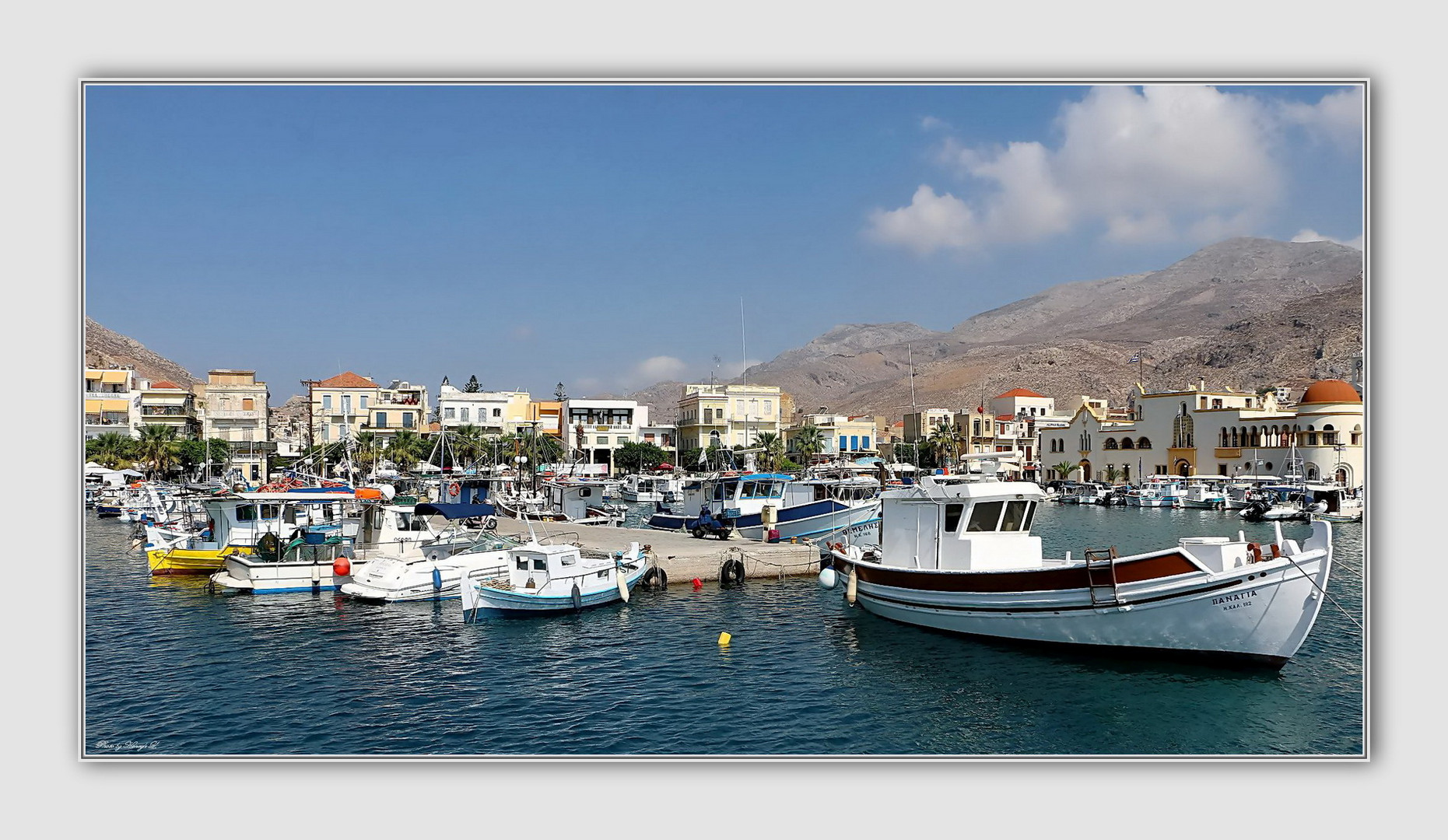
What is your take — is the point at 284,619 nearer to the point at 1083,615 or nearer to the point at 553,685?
the point at 553,685

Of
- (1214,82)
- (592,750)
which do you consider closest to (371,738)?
(592,750)

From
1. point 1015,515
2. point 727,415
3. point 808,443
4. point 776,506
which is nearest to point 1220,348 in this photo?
point 727,415

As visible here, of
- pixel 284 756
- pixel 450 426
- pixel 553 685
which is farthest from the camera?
pixel 450 426

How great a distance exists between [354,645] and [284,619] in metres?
3.53

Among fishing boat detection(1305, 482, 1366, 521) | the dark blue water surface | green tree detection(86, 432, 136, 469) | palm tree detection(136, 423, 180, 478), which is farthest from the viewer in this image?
palm tree detection(136, 423, 180, 478)

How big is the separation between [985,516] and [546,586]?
9743 millimetres

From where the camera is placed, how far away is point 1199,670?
1552 centimetres

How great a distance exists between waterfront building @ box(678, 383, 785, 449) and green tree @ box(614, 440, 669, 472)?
174 inches

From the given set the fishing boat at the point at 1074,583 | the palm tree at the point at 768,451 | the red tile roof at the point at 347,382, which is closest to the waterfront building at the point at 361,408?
the red tile roof at the point at 347,382

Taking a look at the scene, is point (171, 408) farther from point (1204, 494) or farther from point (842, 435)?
point (1204, 494)

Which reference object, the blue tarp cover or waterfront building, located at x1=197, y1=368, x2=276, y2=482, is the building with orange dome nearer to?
the blue tarp cover

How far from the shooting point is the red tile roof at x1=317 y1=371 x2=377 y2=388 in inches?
3457

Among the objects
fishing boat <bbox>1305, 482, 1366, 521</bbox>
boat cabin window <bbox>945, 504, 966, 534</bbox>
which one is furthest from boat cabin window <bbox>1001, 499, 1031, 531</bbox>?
fishing boat <bbox>1305, 482, 1366, 521</bbox>

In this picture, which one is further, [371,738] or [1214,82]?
[371,738]
